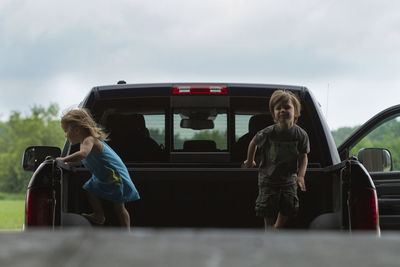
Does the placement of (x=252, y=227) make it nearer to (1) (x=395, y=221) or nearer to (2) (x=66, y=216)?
(2) (x=66, y=216)

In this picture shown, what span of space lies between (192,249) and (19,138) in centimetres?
10862

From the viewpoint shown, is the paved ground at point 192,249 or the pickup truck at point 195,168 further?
the pickup truck at point 195,168

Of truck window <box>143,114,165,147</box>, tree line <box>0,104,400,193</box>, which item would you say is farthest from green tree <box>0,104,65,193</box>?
truck window <box>143,114,165,147</box>

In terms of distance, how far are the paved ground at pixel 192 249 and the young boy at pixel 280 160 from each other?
2.56 metres

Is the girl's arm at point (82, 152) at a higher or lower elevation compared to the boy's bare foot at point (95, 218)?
higher

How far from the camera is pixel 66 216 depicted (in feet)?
10.9

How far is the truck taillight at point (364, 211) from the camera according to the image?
3129 millimetres

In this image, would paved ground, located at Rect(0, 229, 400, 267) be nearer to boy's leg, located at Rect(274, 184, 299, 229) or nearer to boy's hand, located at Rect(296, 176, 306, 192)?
boy's hand, located at Rect(296, 176, 306, 192)

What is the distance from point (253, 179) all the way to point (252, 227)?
31cm

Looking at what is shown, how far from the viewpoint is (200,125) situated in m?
5.05

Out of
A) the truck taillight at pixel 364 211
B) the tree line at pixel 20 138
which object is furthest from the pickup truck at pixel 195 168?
the tree line at pixel 20 138

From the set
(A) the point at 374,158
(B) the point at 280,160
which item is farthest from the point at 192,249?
(A) the point at 374,158

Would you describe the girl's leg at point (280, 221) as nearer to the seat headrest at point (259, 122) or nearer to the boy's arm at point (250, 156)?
the boy's arm at point (250, 156)

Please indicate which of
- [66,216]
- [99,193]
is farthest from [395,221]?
[66,216]
